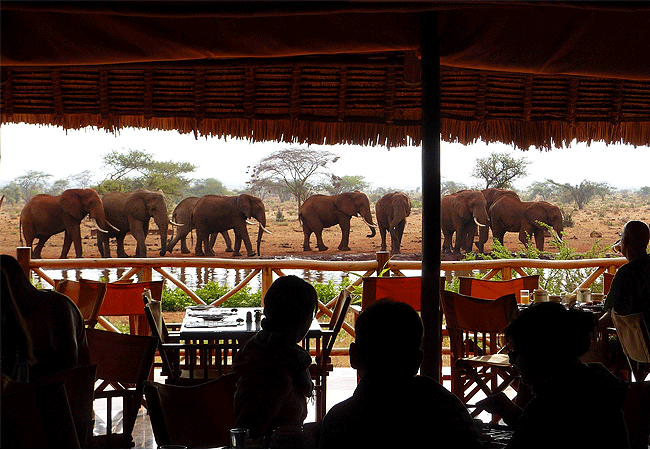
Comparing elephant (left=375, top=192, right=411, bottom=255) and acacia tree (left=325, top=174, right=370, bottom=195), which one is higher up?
acacia tree (left=325, top=174, right=370, bottom=195)

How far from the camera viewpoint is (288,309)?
1956mm

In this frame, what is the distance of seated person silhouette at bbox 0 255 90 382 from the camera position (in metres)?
2.09

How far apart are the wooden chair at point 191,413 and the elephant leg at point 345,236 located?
19023mm

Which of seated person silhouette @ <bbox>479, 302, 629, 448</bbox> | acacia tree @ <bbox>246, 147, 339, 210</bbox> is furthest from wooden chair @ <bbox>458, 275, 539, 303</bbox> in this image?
acacia tree @ <bbox>246, 147, 339, 210</bbox>

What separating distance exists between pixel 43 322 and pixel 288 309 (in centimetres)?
87

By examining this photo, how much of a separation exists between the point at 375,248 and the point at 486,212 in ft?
13.3

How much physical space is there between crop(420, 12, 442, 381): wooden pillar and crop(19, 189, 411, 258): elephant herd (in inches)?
585

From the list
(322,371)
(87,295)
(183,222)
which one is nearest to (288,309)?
(322,371)

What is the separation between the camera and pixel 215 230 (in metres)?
19.9

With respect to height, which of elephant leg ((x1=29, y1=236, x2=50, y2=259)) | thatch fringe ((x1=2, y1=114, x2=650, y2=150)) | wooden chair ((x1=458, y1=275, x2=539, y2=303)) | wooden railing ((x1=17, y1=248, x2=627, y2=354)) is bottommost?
elephant leg ((x1=29, y1=236, x2=50, y2=259))

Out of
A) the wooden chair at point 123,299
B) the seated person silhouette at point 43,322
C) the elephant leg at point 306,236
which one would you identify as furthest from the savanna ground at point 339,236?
the seated person silhouette at point 43,322

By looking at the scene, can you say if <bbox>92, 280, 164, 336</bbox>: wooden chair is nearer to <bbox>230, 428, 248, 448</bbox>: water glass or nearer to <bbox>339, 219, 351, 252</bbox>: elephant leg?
<bbox>230, 428, 248, 448</bbox>: water glass

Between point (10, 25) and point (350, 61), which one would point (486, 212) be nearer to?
point (350, 61)

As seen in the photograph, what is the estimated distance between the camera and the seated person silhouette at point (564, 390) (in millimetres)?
1341
